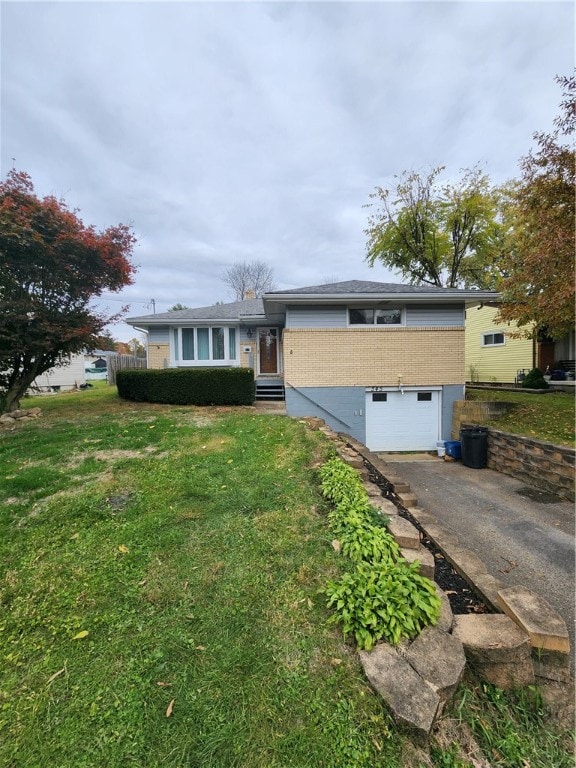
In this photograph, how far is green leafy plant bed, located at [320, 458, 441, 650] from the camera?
5.81ft

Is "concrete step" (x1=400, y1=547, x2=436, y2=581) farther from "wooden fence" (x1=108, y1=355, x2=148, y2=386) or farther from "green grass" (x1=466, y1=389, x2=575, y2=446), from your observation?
"wooden fence" (x1=108, y1=355, x2=148, y2=386)

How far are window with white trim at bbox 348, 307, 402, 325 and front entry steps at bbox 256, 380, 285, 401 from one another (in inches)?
173

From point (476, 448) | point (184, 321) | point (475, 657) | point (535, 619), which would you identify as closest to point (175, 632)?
point (475, 657)

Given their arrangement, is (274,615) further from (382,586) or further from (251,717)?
(382,586)

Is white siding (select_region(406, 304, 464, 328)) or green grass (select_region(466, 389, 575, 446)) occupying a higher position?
white siding (select_region(406, 304, 464, 328))

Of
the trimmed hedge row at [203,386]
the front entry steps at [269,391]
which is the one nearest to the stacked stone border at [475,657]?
the trimmed hedge row at [203,386]

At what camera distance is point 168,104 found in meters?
7.63

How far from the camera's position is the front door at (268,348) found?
1391 centimetres

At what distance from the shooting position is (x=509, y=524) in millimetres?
4574

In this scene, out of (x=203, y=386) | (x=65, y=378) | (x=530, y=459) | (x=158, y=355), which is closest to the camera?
(x=530, y=459)

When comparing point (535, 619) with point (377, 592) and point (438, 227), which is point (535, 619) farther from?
point (438, 227)

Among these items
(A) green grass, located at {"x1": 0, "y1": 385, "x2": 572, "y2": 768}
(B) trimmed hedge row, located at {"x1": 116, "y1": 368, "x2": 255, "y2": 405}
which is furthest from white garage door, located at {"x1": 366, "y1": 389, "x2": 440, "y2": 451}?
(A) green grass, located at {"x1": 0, "y1": 385, "x2": 572, "y2": 768}

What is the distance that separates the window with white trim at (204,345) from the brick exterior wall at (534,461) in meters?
10.0

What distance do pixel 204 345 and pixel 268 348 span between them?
9.13ft
